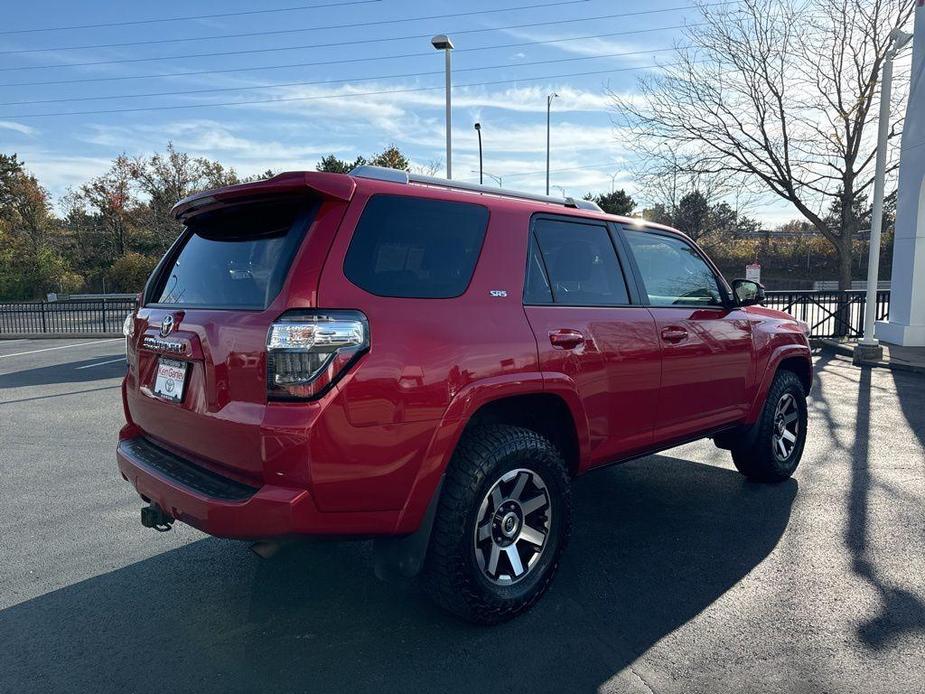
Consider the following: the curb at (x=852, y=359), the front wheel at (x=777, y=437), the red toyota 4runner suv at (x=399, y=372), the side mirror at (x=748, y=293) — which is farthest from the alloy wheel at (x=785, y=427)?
the curb at (x=852, y=359)

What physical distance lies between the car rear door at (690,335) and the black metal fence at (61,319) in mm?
19729

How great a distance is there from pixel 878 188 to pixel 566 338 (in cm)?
1189

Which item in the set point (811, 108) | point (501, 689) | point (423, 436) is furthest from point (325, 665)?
point (811, 108)

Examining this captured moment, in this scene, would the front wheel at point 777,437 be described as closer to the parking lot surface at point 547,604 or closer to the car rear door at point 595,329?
the parking lot surface at point 547,604

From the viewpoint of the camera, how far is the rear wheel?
275cm

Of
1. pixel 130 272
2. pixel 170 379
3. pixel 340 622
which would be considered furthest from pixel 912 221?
pixel 130 272

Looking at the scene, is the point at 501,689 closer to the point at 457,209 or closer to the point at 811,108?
the point at 457,209

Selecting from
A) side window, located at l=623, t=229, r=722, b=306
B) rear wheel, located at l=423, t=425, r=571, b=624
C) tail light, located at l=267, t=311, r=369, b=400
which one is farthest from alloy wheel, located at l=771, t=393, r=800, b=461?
tail light, located at l=267, t=311, r=369, b=400

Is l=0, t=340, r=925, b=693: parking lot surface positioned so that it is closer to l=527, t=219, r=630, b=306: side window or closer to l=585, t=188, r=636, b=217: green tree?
l=527, t=219, r=630, b=306: side window

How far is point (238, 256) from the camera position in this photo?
285 centimetres

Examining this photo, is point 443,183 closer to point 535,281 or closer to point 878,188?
point 535,281

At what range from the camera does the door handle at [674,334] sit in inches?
149

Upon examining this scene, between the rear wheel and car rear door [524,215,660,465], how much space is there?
0.39 m

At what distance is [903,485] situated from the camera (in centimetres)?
495
